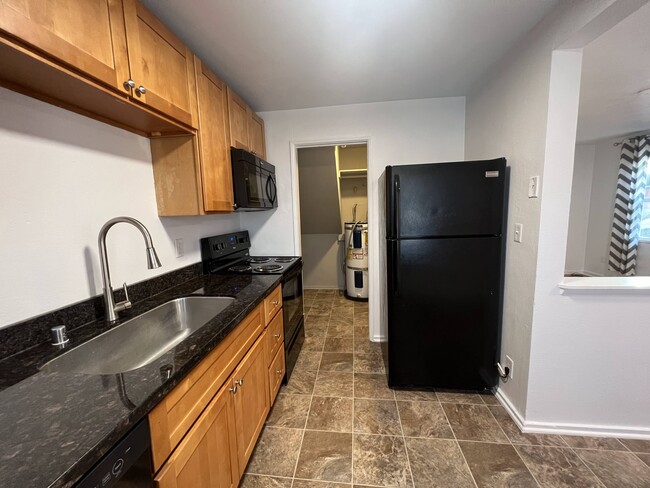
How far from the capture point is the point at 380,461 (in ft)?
4.54

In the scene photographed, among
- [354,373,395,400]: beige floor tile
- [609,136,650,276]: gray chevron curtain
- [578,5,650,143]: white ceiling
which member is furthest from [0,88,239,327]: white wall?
[609,136,650,276]: gray chevron curtain

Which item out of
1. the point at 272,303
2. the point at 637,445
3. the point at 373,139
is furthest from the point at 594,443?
the point at 373,139

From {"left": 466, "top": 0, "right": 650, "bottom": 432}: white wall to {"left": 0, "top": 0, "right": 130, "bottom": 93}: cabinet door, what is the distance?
6.41ft

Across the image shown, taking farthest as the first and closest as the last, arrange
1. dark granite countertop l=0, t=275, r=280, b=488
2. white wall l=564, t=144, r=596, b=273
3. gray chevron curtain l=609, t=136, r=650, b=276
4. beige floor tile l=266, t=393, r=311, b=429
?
white wall l=564, t=144, r=596, b=273 → gray chevron curtain l=609, t=136, r=650, b=276 → beige floor tile l=266, t=393, r=311, b=429 → dark granite countertop l=0, t=275, r=280, b=488

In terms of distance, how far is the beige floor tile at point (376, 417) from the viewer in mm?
1581

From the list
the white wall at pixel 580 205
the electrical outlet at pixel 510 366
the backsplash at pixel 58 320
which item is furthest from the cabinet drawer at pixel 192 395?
the white wall at pixel 580 205

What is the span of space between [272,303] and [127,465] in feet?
3.67

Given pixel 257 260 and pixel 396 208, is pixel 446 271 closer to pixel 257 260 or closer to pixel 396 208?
pixel 396 208

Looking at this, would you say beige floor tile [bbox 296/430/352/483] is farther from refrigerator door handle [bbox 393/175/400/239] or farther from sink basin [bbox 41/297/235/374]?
refrigerator door handle [bbox 393/175/400/239]

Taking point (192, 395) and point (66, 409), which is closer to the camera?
point (66, 409)

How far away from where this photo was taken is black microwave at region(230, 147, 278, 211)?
189 cm

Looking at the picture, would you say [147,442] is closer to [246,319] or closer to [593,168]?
[246,319]

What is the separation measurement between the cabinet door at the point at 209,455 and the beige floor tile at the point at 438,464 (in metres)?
0.90

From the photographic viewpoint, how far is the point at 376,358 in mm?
2357
